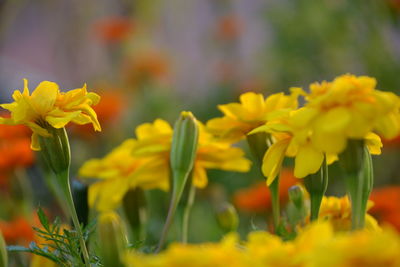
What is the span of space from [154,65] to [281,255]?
6.59ft

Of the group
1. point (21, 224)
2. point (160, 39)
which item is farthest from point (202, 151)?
point (160, 39)

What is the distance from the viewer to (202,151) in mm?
514

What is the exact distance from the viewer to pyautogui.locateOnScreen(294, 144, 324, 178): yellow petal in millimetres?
369

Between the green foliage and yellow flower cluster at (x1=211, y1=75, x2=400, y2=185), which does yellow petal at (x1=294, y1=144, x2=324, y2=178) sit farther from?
the green foliage

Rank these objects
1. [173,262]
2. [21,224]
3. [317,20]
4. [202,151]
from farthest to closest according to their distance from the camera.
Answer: [317,20], [21,224], [202,151], [173,262]

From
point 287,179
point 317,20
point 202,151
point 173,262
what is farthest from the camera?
point 317,20

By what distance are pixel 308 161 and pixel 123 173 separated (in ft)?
0.68

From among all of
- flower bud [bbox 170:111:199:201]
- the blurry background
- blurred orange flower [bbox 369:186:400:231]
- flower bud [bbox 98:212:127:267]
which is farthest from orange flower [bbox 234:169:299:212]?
flower bud [bbox 98:212:127:267]

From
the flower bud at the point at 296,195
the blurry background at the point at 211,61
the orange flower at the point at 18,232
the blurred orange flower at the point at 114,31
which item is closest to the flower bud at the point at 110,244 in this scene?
the flower bud at the point at 296,195

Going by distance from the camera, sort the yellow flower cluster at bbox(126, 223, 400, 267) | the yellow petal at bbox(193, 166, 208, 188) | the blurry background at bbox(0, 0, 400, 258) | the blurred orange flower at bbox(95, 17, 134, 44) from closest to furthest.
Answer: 1. the yellow flower cluster at bbox(126, 223, 400, 267)
2. the yellow petal at bbox(193, 166, 208, 188)
3. the blurry background at bbox(0, 0, 400, 258)
4. the blurred orange flower at bbox(95, 17, 134, 44)

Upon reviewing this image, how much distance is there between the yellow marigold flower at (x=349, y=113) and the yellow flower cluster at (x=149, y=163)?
0.51 feet

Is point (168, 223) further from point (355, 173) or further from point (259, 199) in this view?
point (259, 199)

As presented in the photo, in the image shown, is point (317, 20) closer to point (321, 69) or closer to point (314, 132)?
point (321, 69)

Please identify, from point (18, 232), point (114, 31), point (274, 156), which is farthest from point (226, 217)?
point (114, 31)
